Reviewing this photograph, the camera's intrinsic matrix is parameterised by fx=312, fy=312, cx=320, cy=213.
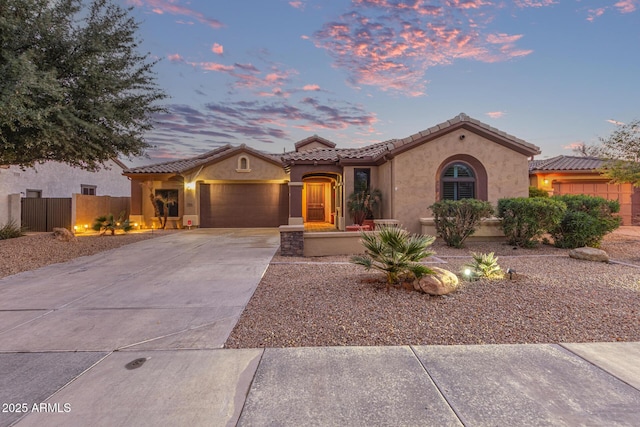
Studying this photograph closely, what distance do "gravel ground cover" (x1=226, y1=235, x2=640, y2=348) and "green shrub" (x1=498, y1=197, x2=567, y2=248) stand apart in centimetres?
284

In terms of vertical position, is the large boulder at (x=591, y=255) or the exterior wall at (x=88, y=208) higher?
the exterior wall at (x=88, y=208)

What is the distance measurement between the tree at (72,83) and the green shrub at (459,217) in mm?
10877

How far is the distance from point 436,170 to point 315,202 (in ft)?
37.9

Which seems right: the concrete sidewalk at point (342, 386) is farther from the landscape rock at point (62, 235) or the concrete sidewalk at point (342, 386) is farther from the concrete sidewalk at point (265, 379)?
the landscape rock at point (62, 235)

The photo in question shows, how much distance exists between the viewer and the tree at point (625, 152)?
442 inches

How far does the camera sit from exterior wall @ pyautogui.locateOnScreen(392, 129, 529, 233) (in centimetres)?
1267

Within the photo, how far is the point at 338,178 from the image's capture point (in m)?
17.4

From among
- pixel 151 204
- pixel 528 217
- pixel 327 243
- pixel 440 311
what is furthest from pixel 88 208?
pixel 528 217

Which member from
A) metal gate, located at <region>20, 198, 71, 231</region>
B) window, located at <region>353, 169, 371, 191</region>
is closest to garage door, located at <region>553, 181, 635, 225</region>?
window, located at <region>353, 169, 371, 191</region>

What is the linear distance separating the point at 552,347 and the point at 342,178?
41.2ft

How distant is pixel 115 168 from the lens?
23.9m

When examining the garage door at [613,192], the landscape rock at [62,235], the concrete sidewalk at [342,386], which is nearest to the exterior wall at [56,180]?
the landscape rock at [62,235]

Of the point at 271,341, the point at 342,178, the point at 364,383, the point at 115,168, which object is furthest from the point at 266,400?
the point at 115,168

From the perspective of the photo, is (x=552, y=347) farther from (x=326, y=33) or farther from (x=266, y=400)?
(x=326, y=33)
